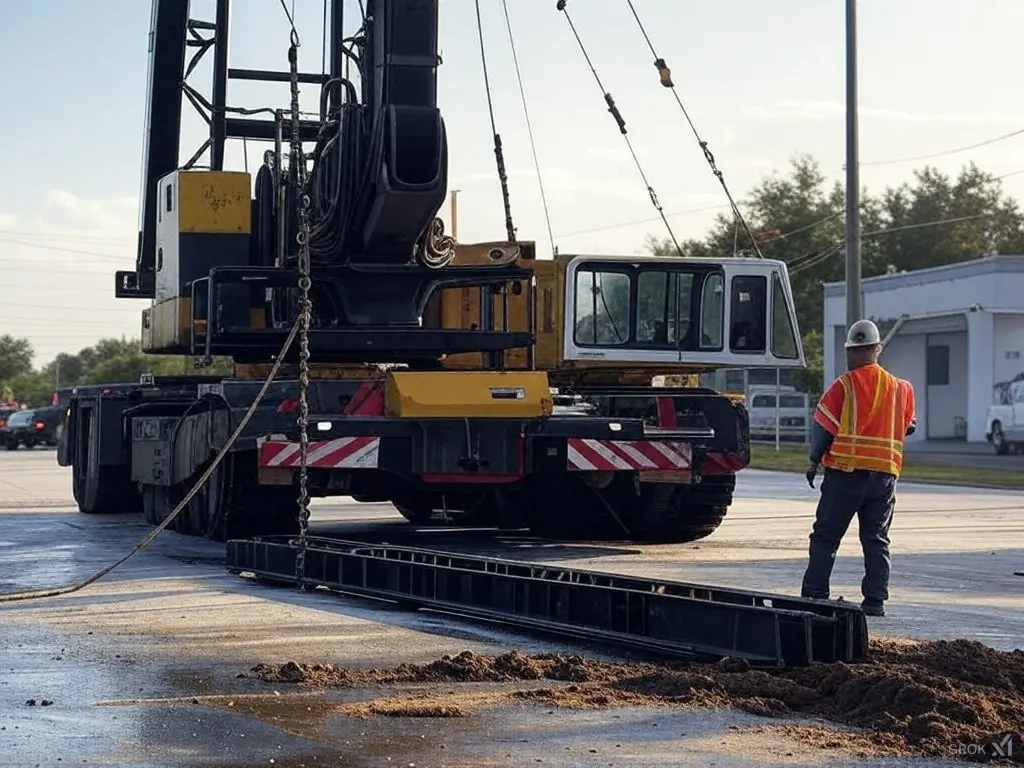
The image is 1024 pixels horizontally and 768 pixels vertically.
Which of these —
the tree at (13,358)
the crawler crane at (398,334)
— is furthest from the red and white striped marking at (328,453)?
the tree at (13,358)

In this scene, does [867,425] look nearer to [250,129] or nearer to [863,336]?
[863,336]

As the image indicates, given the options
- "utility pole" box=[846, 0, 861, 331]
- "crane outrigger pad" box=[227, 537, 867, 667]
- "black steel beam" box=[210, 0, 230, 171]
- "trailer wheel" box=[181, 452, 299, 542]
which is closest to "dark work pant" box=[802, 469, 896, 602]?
"crane outrigger pad" box=[227, 537, 867, 667]

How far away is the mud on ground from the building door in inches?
2243

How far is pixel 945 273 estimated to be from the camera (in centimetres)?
5900

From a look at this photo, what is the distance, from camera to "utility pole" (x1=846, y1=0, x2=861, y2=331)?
90.2 feet

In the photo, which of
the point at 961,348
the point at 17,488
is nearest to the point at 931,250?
the point at 961,348

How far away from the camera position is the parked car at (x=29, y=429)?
198 feet

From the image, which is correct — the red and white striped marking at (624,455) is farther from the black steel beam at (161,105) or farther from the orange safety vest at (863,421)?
the black steel beam at (161,105)

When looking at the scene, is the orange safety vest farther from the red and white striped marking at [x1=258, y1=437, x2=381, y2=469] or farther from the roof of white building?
the roof of white building

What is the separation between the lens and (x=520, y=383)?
15.7 metres

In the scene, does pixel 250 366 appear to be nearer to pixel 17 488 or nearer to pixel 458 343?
pixel 458 343

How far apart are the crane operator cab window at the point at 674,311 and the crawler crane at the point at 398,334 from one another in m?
0.02

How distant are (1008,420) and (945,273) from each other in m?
12.3

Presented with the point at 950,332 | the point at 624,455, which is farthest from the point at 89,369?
the point at 624,455
